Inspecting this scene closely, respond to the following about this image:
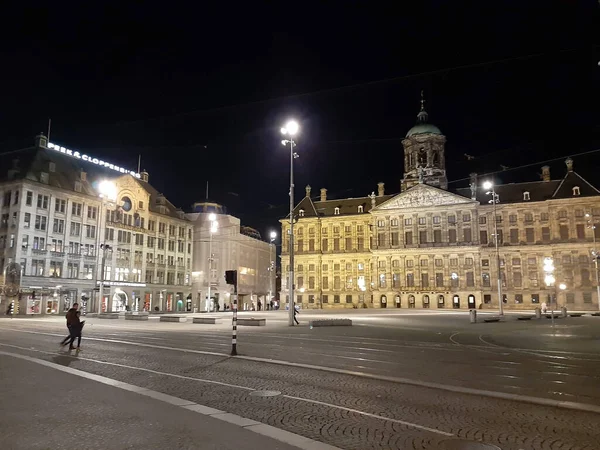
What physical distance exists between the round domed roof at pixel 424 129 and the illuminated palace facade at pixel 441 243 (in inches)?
9.2

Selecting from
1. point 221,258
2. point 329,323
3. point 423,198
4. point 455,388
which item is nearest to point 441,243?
point 423,198

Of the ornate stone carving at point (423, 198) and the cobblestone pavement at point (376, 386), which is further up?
the ornate stone carving at point (423, 198)

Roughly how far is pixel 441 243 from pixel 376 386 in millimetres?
80633

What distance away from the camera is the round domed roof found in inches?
3674

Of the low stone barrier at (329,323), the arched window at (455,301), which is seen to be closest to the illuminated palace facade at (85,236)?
the low stone barrier at (329,323)

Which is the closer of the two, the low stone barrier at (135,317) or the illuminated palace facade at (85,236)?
the low stone barrier at (135,317)

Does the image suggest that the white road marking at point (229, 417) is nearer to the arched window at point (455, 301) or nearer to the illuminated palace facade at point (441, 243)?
the arched window at point (455, 301)

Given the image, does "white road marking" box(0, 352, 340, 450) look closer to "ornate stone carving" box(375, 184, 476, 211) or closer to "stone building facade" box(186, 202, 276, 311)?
"stone building facade" box(186, 202, 276, 311)

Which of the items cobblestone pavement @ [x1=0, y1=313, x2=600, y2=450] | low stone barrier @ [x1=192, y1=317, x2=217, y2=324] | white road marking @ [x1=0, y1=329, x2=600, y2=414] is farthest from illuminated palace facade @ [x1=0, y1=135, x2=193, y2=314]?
white road marking @ [x1=0, y1=329, x2=600, y2=414]

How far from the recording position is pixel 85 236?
64812 mm

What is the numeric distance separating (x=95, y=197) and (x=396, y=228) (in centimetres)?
5311

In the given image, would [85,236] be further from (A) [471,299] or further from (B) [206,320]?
(A) [471,299]

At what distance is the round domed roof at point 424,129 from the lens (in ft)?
306

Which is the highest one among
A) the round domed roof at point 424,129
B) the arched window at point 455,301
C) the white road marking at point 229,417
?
the round domed roof at point 424,129
